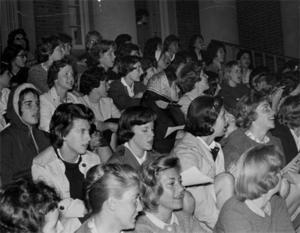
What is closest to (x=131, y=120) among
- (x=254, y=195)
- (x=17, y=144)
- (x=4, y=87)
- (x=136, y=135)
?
(x=136, y=135)

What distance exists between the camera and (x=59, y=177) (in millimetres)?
3439

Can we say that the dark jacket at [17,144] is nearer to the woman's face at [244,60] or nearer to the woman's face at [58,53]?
the woman's face at [58,53]

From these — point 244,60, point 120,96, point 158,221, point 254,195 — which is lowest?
point 158,221

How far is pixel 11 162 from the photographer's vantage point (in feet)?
13.0

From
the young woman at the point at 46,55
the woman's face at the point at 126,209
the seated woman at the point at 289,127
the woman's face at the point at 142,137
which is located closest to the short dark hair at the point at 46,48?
the young woman at the point at 46,55

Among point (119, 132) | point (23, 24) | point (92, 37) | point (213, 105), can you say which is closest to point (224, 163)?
point (213, 105)

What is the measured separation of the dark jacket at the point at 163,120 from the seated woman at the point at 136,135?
760 mm

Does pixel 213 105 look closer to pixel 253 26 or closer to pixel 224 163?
pixel 224 163

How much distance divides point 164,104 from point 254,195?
217 centimetres

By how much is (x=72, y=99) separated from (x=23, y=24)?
424 cm

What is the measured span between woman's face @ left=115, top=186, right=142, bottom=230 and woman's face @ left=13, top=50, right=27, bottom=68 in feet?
12.7

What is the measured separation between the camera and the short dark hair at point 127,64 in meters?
5.84

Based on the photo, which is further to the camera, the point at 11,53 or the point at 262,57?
the point at 262,57

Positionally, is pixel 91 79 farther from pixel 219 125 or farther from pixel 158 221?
pixel 158 221
